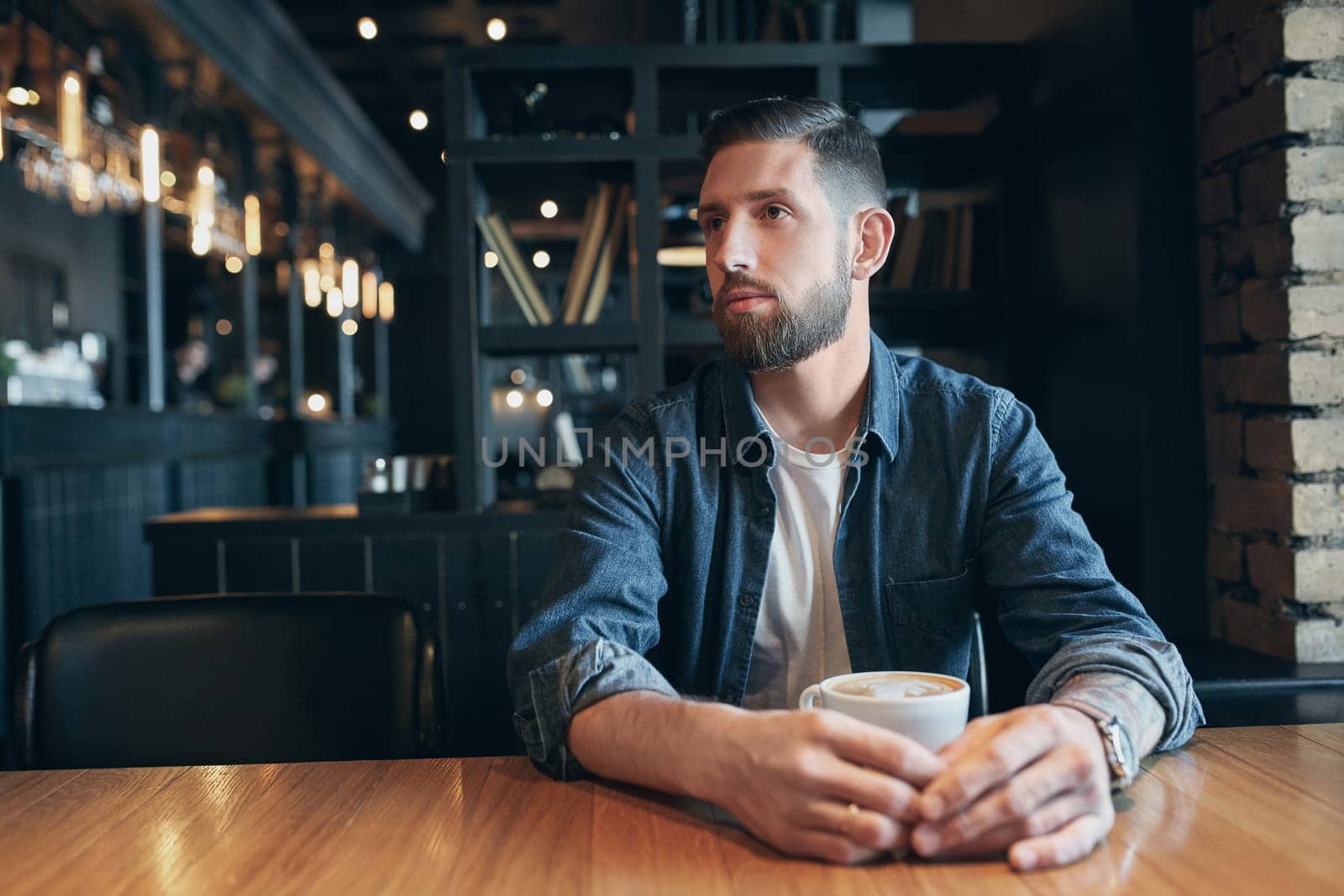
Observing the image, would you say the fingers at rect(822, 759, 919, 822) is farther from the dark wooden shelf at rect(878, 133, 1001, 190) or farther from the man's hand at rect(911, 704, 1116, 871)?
the dark wooden shelf at rect(878, 133, 1001, 190)

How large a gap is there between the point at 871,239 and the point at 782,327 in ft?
0.70

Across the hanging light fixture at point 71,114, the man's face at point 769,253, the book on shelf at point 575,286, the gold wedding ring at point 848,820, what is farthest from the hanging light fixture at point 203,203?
the gold wedding ring at point 848,820

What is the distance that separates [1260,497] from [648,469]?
3.39ft

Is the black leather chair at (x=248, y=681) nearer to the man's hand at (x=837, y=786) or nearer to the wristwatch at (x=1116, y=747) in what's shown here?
the man's hand at (x=837, y=786)

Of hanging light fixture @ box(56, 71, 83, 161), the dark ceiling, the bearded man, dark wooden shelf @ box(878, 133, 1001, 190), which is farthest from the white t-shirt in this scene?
the dark ceiling

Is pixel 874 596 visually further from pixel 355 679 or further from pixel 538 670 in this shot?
pixel 355 679

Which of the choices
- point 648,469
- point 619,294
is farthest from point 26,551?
point 619,294

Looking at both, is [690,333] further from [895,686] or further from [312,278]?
[312,278]

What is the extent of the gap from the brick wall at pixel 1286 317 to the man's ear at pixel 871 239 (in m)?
0.67

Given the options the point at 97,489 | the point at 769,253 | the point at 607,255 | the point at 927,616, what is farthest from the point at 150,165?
the point at 927,616

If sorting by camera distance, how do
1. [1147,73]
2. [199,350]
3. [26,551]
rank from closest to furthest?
[1147,73] < [26,551] < [199,350]

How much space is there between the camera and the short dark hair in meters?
1.35

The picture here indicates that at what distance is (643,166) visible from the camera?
2.49 metres

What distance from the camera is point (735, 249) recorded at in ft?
4.30
